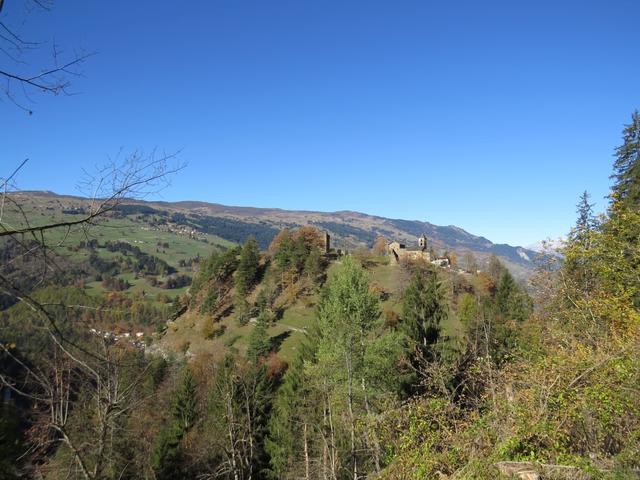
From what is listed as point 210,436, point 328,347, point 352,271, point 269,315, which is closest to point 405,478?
point 328,347

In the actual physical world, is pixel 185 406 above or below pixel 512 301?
below

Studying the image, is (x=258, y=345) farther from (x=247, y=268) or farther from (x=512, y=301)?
(x=512, y=301)

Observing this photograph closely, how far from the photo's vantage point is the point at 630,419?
29.4 feet

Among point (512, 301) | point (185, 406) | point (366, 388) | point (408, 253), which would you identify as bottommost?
point (185, 406)

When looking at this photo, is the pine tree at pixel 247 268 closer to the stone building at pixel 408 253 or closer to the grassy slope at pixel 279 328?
the grassy slope at pixel 279 328

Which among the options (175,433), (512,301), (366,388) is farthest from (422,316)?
(512,301)

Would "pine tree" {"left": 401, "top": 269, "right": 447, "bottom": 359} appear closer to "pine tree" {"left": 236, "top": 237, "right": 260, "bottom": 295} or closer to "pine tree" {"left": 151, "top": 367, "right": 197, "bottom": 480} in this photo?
"pine tree" {"left": 151, "top": 367, "right": 197, "bottom": 480}

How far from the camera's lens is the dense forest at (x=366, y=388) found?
6762 millimetres

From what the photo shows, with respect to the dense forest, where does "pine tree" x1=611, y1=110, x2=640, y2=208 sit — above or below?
above

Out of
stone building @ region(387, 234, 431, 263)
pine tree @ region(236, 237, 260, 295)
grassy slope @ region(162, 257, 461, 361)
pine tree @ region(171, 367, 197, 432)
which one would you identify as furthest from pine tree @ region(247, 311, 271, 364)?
stone building @ region(387, 234, 431, 263)

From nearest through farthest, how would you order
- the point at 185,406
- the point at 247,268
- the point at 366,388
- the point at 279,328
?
1. the point at 366,388
2. the point at 185,406
3. the point at 279,328
4. the point at 247,268

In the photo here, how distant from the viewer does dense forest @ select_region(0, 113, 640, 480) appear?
6.76 m

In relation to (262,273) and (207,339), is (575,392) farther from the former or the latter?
(262,273)

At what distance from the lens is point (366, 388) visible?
1892cm
